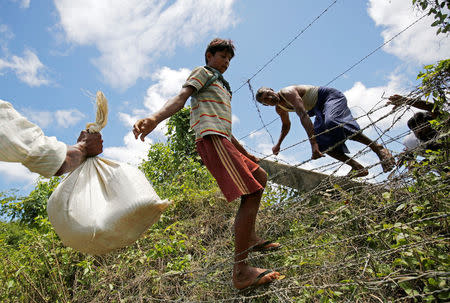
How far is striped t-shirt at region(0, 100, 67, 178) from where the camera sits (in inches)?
52.3

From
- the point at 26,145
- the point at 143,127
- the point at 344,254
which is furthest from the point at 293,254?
the point at 26,145

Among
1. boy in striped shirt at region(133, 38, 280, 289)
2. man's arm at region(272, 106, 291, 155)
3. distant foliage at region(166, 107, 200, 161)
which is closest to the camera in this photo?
boy in striped shirt at region(133, 38, 280, 289)

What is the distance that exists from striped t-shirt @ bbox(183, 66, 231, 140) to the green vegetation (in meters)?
0.86

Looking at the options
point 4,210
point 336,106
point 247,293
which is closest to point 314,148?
point 336,106

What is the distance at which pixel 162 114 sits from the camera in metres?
1.85

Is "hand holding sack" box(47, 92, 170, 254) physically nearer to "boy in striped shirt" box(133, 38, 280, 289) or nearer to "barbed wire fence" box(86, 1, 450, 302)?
"boy in striped shirt" box(133, 38, 280, 289)

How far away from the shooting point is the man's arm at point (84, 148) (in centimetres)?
158

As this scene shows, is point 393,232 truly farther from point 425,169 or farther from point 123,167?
point 123,167

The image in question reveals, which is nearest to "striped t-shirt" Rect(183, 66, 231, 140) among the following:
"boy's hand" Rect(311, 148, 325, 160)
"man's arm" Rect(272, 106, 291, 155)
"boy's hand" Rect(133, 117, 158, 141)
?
"boy's hand" Rect(133, 117, 158, 141)

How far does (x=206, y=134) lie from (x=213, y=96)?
0.29 metres

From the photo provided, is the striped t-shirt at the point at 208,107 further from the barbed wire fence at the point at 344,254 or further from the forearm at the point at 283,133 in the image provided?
the forearm at the point at 283,133

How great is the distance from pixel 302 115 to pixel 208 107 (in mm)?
1652

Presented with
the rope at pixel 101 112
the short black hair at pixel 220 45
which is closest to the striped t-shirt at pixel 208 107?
the short black hair at pixel 220 45

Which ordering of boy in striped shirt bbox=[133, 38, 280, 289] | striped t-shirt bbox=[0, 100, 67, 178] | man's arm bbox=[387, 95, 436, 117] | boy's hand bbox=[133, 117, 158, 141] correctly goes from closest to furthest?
striped t-shirt bbox=[0, 100, 67, 178] < boy's hand bbox=[133, 117, 158, 141] < boy in striped shirt bbox=[133, 38, 280, 289] < man's arm bbox=[387, 95, 436, 117]
